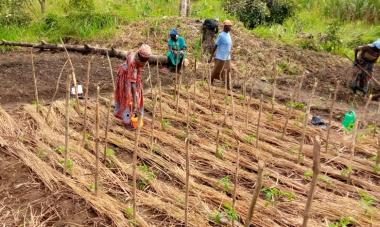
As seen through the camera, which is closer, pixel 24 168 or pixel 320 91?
pixel 24 168

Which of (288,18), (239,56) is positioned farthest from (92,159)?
(288,18)

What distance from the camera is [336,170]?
4570mm

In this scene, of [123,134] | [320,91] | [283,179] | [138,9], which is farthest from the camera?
[138,9]

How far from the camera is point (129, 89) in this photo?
504cm

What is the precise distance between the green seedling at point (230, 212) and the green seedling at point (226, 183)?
11.4 inches

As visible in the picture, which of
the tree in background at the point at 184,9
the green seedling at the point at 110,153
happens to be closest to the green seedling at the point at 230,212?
the green seedling at the point at 110,153

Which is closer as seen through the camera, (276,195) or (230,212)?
(230,212)

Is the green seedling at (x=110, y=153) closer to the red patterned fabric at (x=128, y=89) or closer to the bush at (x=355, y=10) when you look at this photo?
the red patterned fabric at (x=128, y=89)

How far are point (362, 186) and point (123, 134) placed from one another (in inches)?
91.8

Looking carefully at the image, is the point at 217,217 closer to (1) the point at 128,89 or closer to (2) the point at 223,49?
(1) the point at 128,89

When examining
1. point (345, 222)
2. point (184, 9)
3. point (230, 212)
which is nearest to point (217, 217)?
point (230, 212)

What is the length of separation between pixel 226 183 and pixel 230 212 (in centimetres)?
48

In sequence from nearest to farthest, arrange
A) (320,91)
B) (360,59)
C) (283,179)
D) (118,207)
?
(118,207)
(283,179)
(360,59)
(320,91)

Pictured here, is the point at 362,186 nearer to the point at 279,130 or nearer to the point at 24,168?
the point at 279,130
